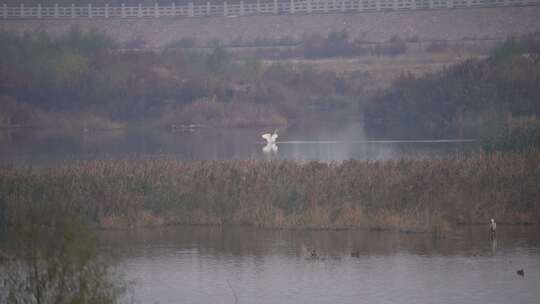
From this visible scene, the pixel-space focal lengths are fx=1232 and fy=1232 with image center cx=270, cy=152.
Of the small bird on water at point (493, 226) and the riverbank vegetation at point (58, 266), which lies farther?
the small bird on water at point (493, 226)

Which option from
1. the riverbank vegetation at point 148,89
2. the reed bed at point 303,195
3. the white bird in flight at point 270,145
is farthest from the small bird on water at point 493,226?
the riverbank vegetation at point 148,89

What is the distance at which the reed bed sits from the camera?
26719mm

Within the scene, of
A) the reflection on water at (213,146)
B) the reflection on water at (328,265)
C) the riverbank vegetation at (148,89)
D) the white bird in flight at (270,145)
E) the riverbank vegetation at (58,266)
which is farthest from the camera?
the riverbank vegetation at (148,89)

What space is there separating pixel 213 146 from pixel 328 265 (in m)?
23.7

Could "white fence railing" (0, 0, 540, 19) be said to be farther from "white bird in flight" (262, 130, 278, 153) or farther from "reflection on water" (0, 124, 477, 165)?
"white bird in flight" (262, 130, 278, 153)

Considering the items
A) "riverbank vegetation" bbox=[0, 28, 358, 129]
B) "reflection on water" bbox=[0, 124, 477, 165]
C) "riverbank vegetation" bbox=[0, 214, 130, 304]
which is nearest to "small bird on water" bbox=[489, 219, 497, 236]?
"riverbank vegetation" bbox=[0, 214, 130, 304]

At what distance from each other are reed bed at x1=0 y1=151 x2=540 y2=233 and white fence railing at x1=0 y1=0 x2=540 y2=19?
68216 millimetres

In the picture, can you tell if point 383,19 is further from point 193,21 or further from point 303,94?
point 303,94

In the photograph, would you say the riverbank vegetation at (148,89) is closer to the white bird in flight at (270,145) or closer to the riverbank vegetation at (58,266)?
the white bird in flight at (270,145)

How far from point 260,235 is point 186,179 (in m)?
2.66

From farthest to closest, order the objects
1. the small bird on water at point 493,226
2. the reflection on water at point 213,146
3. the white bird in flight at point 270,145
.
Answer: the white bird in flight at point 270,145 < the reflection on water at point 213,146 < the small bird on water at point 493,226

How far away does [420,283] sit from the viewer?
2167 centimetres

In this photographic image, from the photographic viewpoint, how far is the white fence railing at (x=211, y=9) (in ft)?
316

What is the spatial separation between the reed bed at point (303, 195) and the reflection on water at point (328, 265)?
448mm
